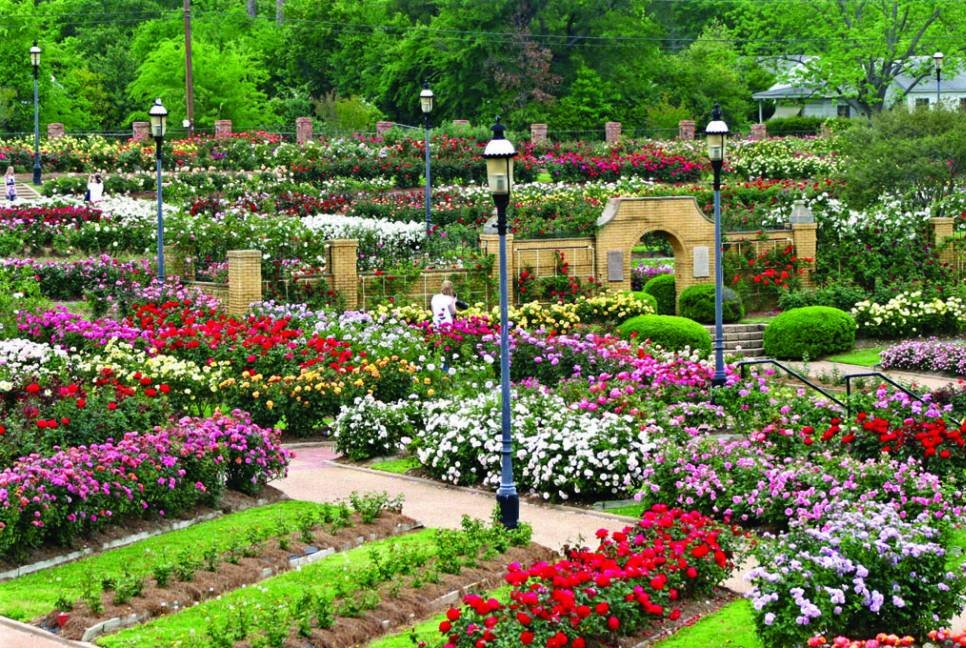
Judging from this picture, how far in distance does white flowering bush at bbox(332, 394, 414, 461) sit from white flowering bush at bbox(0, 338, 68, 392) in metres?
3.51

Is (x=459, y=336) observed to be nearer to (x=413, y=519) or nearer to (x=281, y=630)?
(x=413, y=519)

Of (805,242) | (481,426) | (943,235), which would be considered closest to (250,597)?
(481,426)

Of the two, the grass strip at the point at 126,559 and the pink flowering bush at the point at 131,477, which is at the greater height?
the pink flowering bush at the point at 131,477

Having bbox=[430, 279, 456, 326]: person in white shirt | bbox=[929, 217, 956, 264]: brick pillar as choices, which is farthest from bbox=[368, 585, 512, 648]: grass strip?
bbox=[929, 217, 956, 264]: brick pillar

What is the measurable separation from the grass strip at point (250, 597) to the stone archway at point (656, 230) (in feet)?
56.6

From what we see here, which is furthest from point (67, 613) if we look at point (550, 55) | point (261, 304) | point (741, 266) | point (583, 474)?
point (550, 55)

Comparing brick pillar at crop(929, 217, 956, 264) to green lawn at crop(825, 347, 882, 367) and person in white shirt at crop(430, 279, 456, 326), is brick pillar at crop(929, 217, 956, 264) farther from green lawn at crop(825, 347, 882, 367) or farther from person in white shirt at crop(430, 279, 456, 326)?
person in white shirt at crop(430, 279, 456, 326)

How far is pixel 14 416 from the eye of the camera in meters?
16.3

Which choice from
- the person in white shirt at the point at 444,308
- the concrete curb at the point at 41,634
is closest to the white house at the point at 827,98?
the person in white shirt at the point at 444,308

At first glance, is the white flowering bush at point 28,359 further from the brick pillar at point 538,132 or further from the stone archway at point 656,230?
the brick pillar at point 538,132

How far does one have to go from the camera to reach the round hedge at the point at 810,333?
2895 centimetres

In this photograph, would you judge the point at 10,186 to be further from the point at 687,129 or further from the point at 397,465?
the point at 397,465

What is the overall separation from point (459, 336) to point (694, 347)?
17.0 feet

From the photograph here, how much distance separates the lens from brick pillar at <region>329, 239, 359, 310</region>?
2881cm
